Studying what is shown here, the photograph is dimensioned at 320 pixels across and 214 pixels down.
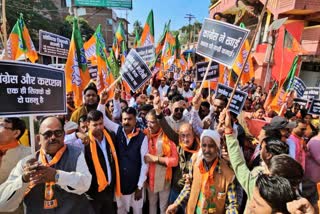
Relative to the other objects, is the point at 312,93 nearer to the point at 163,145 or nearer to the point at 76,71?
the point at 163,145

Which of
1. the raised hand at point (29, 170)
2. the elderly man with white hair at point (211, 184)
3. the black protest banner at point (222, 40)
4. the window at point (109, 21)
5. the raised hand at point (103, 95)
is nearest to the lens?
the raised hand at point (29, 170)

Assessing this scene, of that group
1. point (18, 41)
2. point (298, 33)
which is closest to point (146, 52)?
point (18, 41)

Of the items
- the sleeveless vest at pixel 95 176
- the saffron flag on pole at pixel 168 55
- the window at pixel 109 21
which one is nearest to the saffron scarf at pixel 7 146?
the sleeveless vest at pixel 95 176

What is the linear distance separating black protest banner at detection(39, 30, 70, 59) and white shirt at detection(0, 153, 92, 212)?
461 centimetres

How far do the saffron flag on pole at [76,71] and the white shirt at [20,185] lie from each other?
8.94 feet

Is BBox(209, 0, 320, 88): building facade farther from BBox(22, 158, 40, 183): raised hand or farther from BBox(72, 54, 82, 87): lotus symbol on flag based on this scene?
BBox(22, 158, 40, 183): raised hand

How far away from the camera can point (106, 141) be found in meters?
2.84

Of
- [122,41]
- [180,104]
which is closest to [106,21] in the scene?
[122,41]

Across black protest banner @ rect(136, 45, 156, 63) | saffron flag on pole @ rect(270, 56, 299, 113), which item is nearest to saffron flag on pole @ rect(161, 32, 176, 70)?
black protest banner @ rect(136, 45, 156, 63)

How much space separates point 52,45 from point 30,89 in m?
4.46

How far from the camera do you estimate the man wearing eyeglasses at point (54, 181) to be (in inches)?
70.2

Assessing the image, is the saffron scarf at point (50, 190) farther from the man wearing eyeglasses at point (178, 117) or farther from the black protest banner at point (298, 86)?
the black protest banner at point (298, 86)

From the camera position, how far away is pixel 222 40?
12.2ft

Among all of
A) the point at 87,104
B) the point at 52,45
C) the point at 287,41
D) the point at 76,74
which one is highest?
the point at 287,41
